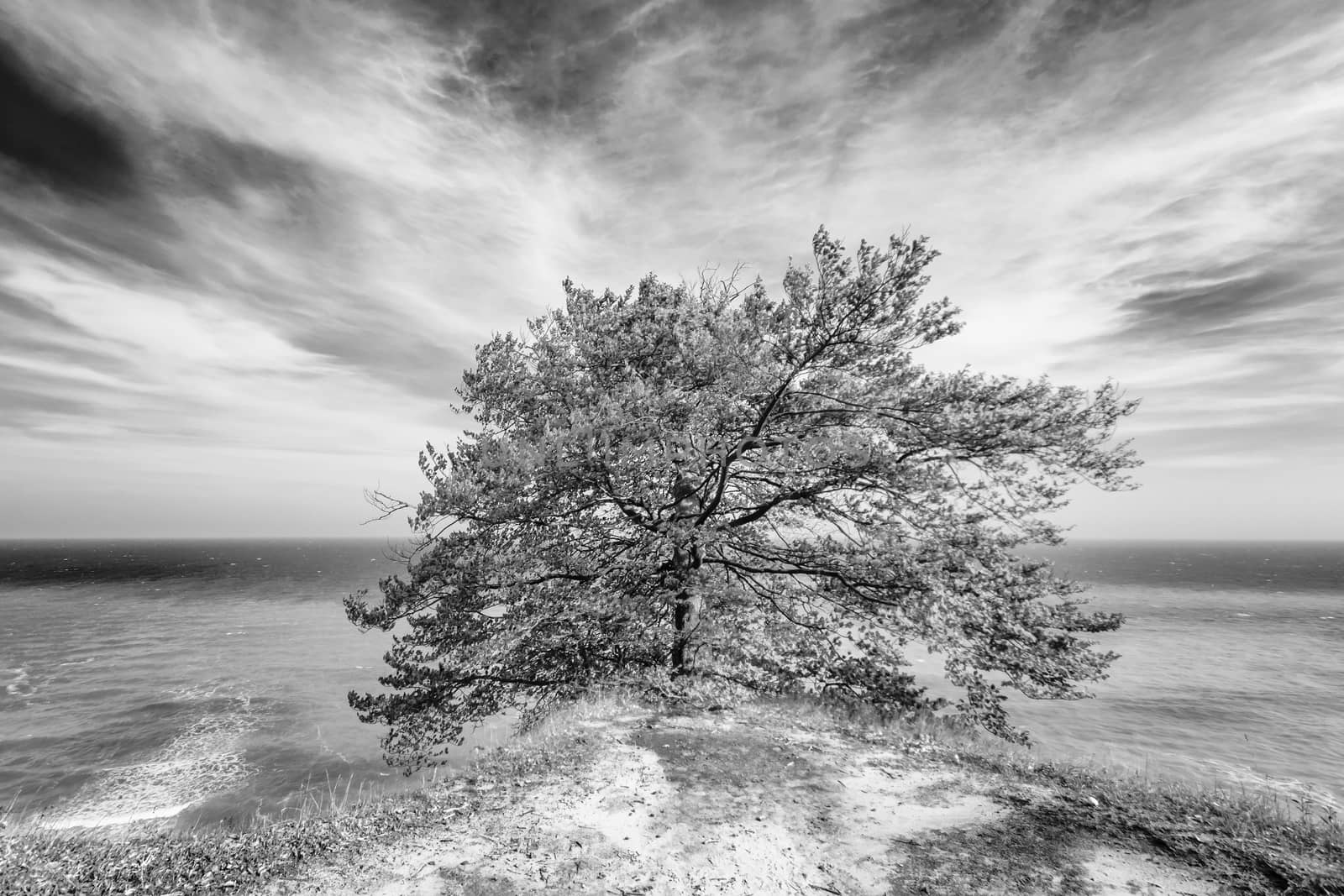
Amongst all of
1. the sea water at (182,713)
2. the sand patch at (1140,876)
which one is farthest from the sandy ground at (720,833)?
the sea water at (182,713)

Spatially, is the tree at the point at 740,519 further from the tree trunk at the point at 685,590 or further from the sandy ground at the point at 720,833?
the sandy ground at the point at 720,833

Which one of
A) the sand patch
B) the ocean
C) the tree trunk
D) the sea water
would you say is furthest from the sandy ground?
the tree trunk

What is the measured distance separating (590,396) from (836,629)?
21.6ft

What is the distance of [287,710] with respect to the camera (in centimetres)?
3550

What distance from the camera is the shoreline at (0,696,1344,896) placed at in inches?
189

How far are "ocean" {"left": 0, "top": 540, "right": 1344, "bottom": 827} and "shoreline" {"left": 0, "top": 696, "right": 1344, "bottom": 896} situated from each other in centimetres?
131

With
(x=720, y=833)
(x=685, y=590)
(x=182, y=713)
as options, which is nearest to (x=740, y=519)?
(x=685, y=590)

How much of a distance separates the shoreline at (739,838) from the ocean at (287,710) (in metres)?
1.31

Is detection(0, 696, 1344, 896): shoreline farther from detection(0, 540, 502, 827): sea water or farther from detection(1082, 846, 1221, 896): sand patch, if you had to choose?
detection(0, 540, 502, 827): sea water

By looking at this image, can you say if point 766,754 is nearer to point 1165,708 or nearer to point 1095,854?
point 1095,854

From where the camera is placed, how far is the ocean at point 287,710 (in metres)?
25.4

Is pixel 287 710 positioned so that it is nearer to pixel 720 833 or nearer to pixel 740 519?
pixel 740 519

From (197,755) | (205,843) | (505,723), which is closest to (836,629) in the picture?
(205,843)

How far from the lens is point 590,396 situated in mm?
10680
